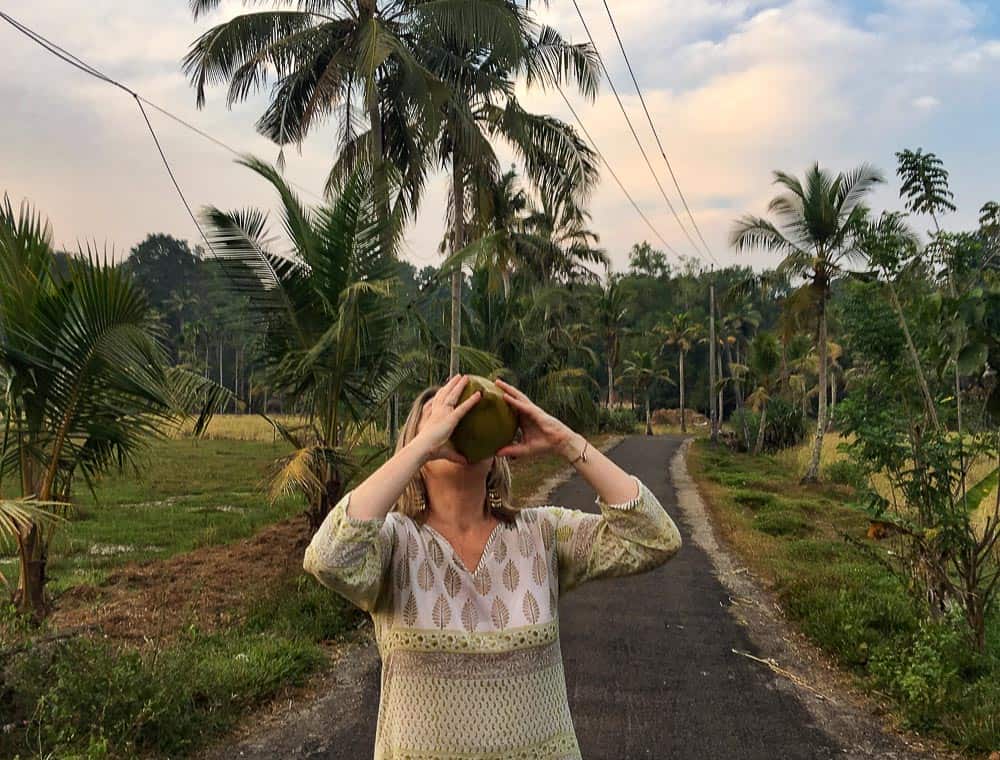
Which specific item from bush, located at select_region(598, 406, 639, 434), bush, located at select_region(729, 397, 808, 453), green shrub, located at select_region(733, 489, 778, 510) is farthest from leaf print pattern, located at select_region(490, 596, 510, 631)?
bush, located at select_region(598, 406, 639, 434)

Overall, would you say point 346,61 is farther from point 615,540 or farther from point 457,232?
point 615,540

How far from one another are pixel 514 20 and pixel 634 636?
349 inches

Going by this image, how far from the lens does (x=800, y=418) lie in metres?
29.2

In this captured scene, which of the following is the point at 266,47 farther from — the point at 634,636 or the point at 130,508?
the point at 634,636

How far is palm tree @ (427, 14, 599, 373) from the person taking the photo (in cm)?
1234

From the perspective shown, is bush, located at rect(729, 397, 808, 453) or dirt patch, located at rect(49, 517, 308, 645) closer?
dirt patch, located at rect(49, 517, 308, 645)

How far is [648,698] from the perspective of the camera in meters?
4.80

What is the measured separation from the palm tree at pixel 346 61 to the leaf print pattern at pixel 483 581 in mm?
9614

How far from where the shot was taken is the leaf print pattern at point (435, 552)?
1.67 meters

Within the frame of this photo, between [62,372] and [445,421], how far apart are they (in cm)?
468

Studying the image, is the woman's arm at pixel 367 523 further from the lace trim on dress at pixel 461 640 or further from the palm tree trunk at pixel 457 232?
the palm tree trunk at pixel 457 232

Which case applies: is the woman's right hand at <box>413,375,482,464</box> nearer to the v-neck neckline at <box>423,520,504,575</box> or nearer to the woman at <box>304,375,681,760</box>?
the woman at <box>304,375,681,760</box>

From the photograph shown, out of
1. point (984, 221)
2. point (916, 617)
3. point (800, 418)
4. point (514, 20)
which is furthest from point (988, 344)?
point (800, 418)

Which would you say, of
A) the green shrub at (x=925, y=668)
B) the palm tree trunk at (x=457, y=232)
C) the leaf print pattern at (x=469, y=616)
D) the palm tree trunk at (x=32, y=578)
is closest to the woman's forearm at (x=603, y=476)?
the leaf print pattern at (x=469, y=616)
